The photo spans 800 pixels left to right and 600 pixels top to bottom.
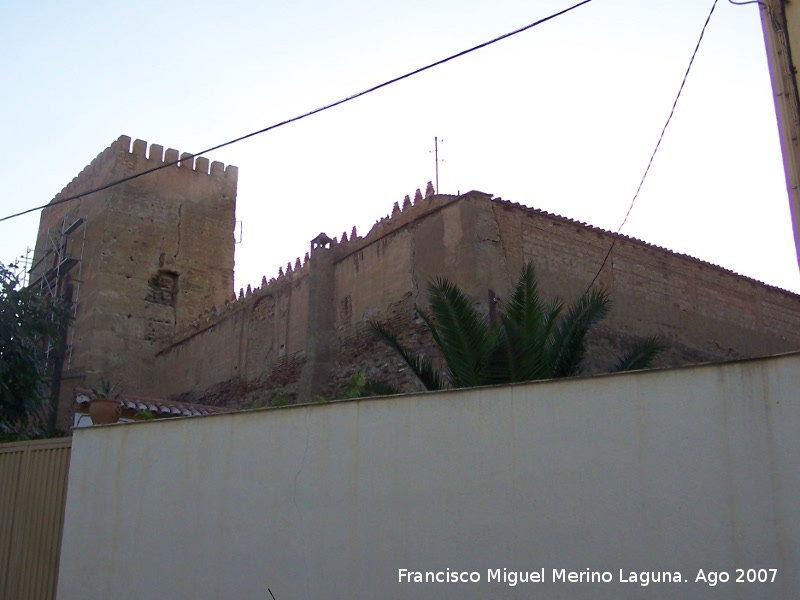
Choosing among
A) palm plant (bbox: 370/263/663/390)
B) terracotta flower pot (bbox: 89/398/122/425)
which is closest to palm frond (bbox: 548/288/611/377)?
palm plant (bbox: 370/263/663/390)

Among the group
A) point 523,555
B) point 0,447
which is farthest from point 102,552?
point 523,555

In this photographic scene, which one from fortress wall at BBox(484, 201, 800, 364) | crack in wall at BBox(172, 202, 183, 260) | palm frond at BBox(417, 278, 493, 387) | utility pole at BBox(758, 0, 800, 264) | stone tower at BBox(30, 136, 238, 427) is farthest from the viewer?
crack in wall at BBox(172, 202, 183, 260)

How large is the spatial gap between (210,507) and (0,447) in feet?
9.18

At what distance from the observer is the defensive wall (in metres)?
13.3

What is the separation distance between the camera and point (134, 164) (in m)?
23.8

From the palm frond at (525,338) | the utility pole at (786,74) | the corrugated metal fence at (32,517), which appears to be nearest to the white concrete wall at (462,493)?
the corrugated metal fence at (32,517)

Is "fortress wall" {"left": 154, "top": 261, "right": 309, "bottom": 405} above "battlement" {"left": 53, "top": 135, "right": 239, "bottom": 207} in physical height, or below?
below

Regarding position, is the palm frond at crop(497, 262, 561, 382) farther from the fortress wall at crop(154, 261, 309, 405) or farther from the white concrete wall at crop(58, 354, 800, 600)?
the fortress wall at crop(154, 261, 309, 405)

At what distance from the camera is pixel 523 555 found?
5.62m

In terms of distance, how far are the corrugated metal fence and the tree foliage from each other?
10.3 ft

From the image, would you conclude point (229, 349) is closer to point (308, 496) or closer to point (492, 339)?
point (492, 339)

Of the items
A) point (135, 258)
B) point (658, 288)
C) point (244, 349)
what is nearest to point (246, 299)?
Result: point (244, 349)

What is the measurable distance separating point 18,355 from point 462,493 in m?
7.58

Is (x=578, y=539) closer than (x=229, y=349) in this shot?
Yes
